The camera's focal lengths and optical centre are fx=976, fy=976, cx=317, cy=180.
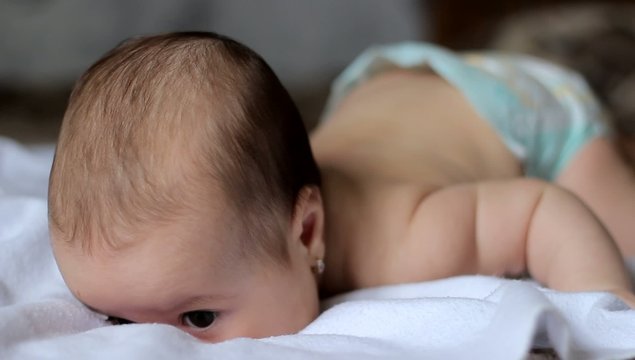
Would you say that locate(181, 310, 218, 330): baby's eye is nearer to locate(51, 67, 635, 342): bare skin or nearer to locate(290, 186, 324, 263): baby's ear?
locate(51, 67, 635, 342): bare skin

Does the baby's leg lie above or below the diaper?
below

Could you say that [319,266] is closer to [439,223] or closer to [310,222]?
[310,222]

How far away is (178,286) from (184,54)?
0.23m

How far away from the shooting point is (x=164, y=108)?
0.88 metres

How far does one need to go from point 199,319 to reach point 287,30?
1860 millimetres

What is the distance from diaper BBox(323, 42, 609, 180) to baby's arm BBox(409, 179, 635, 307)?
29 cm

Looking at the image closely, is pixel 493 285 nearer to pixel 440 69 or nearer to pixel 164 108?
pixel 164 108

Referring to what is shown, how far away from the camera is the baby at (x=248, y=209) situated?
2.79ft

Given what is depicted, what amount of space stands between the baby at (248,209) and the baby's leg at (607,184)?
0.09ft

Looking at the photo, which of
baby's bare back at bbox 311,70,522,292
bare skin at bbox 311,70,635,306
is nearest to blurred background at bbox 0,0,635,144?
baby's bare back at bbox 311,70,522,292

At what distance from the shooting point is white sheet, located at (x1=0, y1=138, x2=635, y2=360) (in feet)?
2.48

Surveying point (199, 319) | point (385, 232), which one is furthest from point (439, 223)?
point (199, 319)

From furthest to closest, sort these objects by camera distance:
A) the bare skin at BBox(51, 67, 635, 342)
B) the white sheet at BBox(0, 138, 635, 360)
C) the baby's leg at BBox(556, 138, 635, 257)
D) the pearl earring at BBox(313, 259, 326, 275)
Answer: the baby's leg at BBox(556, 138, 635, 257)
the pearl earring at BBox(313, 259, 326, 275)
the bare skin at BBox(51, 67, 635, 342)
the white sheet at BBox(0, 138, 635, 360)

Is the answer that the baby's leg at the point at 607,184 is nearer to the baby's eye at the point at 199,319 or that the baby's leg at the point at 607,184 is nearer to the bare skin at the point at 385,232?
the bare skin at the point at 385,232
